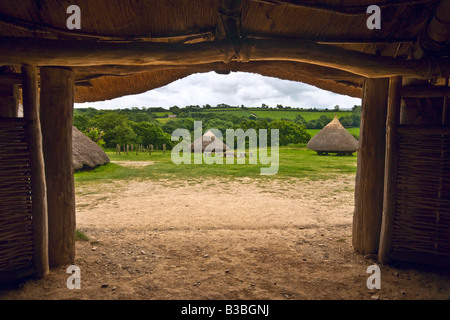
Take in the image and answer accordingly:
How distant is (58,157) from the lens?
9.46 feet

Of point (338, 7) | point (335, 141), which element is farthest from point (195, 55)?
point (335, 141)

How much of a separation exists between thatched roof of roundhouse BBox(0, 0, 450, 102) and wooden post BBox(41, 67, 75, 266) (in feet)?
0.83

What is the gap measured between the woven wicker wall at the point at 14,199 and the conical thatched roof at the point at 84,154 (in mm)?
8496

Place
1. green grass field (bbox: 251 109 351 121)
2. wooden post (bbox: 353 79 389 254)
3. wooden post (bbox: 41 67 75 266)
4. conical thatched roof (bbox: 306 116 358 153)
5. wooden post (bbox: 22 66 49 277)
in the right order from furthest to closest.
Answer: green grass field (bbox: 251 109 351 121), conical thatched roof (bbox: 306 116 358 153), wooden post (bbox: 353 79 389 254), wooden post (bbox: 41 67 75 266), wooden post (bbox: 22 66 49 277)

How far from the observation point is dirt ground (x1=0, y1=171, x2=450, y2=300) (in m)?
2.59

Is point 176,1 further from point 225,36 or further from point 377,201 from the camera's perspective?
point 377,201

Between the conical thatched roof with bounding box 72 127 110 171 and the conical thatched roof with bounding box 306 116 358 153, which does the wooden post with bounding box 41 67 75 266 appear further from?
the conical thatched roof with bounding box 306 116 358 153

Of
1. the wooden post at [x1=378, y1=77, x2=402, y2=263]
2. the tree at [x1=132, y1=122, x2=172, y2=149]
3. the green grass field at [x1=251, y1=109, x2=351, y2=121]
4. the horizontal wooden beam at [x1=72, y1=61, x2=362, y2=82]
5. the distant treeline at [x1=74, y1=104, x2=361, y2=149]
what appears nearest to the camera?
the wooden post at [x1=378, y1=77, x2=402, y2=263]

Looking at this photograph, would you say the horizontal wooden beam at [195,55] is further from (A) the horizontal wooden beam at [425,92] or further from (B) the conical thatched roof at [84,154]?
(B) the conical thatched roof at [84,154]

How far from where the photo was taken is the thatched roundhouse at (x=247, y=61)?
8.47 ft

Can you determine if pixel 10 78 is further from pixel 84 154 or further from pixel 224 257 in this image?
pixel 84 154

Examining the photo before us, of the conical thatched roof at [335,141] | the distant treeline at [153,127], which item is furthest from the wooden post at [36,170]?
the distant treeline at [153,127]

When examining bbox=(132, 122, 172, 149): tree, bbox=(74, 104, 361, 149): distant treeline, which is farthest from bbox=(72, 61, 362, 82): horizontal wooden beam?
bbox=(132, 122, 172, 149): tree
